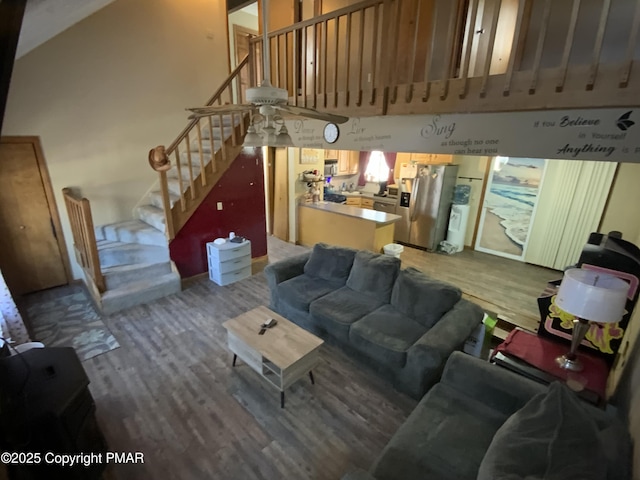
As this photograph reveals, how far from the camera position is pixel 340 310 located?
9.92 feet

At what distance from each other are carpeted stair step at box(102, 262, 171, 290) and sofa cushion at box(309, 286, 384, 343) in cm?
231

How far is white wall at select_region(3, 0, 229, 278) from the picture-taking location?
3.64 m

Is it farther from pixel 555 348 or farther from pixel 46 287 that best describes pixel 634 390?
pixel 46 287

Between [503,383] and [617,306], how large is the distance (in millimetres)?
750

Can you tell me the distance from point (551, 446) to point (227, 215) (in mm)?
4288

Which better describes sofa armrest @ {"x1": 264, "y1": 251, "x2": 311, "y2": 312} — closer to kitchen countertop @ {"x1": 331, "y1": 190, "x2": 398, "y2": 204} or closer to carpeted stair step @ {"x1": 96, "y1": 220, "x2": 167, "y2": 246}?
carpeted stair step @ {"x1": 96, "y1": 220, "x2": 167, "y2": 246}

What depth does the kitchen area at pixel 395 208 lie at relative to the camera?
529cm

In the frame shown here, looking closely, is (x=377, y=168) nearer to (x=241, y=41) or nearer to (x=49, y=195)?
(x=241, y=41)

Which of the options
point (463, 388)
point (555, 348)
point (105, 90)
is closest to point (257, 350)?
point (463, 388)

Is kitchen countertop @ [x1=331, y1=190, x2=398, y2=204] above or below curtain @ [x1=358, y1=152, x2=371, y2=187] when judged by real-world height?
below

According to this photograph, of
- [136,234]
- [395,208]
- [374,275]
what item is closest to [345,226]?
[395,208]

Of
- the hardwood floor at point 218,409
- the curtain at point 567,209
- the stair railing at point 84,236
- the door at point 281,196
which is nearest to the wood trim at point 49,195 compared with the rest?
the stair railing at point 84,236

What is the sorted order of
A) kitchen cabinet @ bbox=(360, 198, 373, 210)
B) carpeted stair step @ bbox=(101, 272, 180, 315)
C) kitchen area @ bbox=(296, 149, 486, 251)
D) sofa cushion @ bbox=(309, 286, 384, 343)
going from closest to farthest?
sofa cushion @ bbox=(309, 286, 384, 343), carpeted stair step @ bbox=(101, 272, 180, 315), kitchen area @ bbox=(296, 149, 486, 251), kitchen cabinet @ bbox=(360, 198, 373, 210)

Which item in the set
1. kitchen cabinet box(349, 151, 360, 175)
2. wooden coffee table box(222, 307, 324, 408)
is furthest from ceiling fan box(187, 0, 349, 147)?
kitchen cabinet box(349, 151, 360, 175)
